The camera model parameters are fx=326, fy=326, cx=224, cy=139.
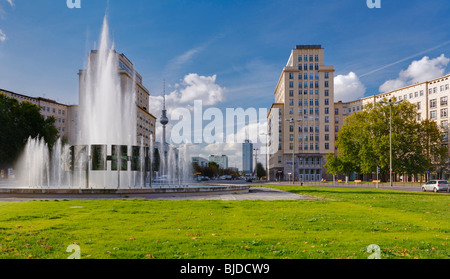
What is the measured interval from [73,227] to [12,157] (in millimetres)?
52602

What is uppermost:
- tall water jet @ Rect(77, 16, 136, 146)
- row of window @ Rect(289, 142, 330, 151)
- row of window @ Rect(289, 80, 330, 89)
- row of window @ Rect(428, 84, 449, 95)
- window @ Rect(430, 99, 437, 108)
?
row of window @ Rect(289, 80, 330, 89)

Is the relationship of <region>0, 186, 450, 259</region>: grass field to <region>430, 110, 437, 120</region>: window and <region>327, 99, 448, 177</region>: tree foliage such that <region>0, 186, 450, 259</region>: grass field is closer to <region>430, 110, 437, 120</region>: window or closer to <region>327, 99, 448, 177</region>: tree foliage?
<region>327, 99, 448, 177</region>: tree foliage

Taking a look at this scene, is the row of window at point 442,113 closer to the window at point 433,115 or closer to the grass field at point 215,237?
the window at point 433,115

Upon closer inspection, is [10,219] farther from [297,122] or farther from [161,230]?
[297,122]

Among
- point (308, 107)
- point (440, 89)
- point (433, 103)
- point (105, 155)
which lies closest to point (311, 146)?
point (308, 107)

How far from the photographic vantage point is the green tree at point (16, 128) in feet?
168

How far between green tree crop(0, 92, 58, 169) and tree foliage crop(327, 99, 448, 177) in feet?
195

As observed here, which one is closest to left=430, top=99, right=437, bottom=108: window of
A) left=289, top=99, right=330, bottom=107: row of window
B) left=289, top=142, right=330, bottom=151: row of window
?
left=289, top=99, right=330, bottom=107: row of window

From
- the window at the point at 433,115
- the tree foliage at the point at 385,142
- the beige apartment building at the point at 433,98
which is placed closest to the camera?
the tree foliage at the point at 385,142

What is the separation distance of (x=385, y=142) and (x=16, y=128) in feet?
220

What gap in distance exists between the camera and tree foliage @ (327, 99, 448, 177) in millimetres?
65312

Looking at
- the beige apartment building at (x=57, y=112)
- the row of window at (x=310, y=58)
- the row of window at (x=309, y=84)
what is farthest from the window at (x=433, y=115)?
the beige apartment building at (x=57, y=112)

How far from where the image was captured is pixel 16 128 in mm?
53781

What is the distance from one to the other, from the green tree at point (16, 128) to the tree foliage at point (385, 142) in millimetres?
59306
